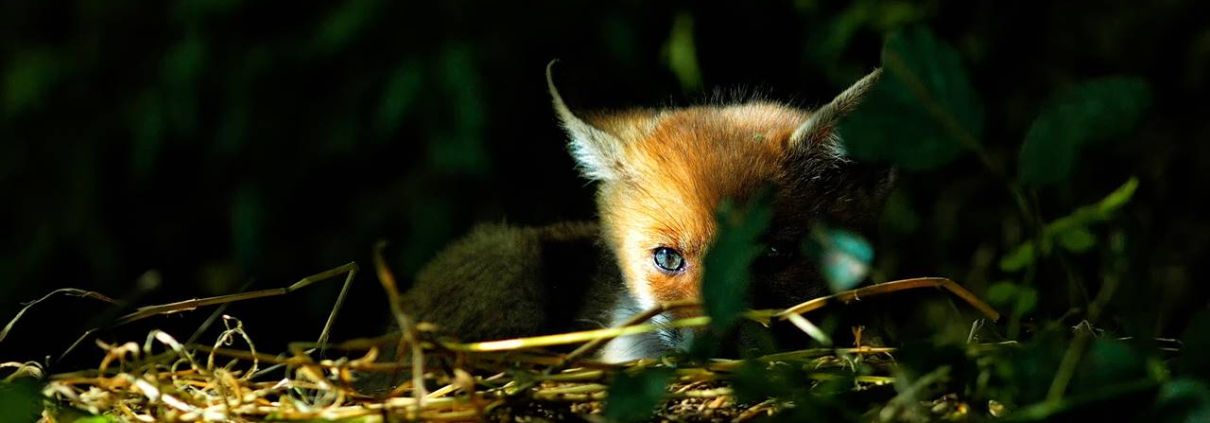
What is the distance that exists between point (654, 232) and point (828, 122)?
1.26 ft

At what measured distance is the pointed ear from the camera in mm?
1850

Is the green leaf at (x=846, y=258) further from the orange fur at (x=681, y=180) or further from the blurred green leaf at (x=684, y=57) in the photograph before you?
the blurred green leaf at (x=684, y=57)

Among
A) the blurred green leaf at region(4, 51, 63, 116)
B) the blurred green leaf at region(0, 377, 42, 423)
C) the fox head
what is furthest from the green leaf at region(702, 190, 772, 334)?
the blurred green leaf at region(4, 51, 63, 116)

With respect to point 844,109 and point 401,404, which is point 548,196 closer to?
point 844,109

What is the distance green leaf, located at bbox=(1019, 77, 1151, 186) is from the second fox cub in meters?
0.94

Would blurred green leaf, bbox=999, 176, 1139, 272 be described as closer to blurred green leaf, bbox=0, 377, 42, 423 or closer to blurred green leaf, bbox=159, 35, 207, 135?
blurred green leaf, bbox=0, 377, 42, 423

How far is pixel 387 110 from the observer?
2.73 metres

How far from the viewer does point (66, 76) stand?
2916 millimetres

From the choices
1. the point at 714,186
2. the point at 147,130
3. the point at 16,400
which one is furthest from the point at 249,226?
the point at 16,400

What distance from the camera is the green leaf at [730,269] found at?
2.66 feet

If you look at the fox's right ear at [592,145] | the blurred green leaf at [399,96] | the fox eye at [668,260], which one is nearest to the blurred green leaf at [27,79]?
the blurred green leaf at [399,96]

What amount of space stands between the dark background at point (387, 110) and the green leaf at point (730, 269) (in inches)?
71.1

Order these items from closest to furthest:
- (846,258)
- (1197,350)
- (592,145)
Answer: (1197,350) < (846,258) < (592,145)

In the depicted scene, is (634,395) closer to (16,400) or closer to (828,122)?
(16,400)
